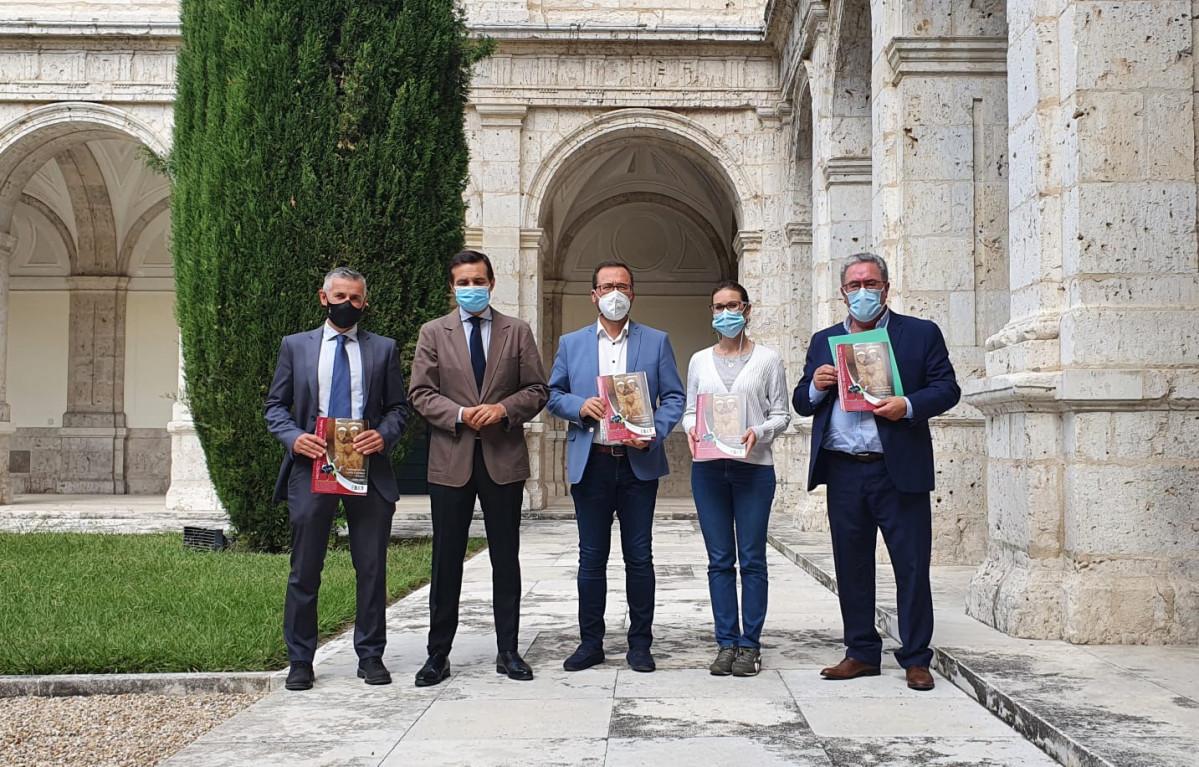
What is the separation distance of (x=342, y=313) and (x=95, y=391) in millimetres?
17929

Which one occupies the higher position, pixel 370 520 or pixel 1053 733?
pixel 370 520

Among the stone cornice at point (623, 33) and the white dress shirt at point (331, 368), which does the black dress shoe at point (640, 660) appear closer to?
the white dress shirt at point (331, 368)

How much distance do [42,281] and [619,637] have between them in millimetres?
19195

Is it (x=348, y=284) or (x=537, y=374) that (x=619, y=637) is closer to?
(x=537, y=374)

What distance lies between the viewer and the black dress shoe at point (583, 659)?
15.4ft

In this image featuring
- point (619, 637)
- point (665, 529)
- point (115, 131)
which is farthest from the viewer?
point (115, 131)

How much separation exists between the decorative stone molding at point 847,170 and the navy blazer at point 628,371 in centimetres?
655

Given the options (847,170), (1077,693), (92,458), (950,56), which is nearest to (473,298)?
(1077,693)

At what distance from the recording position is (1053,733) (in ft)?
11.1

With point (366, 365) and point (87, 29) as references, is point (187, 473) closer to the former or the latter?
point (87, 29)

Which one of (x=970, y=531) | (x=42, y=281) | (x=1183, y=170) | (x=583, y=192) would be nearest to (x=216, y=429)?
(x=970, y=531)

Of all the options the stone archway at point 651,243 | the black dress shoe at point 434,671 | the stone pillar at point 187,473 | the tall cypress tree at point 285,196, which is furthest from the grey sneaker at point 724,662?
the stone archway at point 651,243

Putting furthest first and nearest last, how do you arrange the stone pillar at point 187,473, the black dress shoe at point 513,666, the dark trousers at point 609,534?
the stone pillar at point 187,473 → the dark trousers at point 609,534 → the black dress shoe at point 513,666

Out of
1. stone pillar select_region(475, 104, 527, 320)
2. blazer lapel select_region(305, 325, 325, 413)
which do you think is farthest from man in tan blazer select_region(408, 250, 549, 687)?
stone pillar select_region(475, 104, 527, 320)
